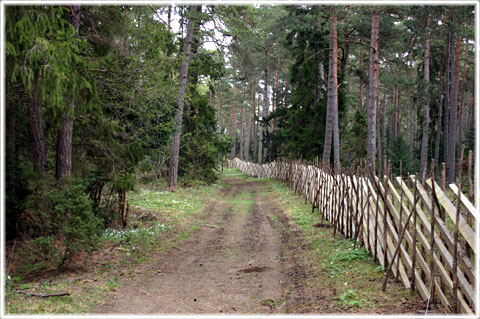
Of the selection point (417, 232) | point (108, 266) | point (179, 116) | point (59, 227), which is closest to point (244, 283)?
point (108, 266)

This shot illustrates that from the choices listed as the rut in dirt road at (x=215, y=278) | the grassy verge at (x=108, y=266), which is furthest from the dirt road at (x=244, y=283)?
the grassy verge at (x=108, y=266)

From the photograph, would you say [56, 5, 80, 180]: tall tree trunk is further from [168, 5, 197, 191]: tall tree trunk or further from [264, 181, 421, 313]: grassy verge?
[168, 5, 197, 191]: tall tree trunk

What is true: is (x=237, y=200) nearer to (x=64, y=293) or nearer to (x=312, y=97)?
(x=312, y=97)

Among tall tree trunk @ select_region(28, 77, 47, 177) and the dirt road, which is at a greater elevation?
tall tree trunk @ select_region(28, 77, 47, 177)

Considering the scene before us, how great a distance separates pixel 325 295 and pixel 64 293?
316 cm

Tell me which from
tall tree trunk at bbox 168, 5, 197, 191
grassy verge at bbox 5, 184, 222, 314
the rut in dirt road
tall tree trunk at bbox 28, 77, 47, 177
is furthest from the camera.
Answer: tall tree trunk at bbox 168, 5, 197, 191

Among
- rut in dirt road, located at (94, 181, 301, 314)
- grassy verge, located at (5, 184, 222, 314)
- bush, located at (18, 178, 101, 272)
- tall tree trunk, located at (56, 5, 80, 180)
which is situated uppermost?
tall tree trunk, located at (56, 5, 80, 180)

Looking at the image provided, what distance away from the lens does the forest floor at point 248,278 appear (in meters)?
4.63

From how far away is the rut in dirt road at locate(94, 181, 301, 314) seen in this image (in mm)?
4750

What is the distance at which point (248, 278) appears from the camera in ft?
19.3

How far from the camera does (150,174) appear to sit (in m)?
21.1

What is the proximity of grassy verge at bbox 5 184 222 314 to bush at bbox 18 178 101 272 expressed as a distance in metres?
0.25

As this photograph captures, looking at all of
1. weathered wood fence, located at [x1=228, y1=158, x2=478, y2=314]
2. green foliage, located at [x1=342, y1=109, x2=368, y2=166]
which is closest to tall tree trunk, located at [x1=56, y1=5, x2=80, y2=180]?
weathered wood fence, located at [x1=228, y1=158, x2=478, y2=314]

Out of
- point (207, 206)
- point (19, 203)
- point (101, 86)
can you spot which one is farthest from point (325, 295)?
point (207, 206)
